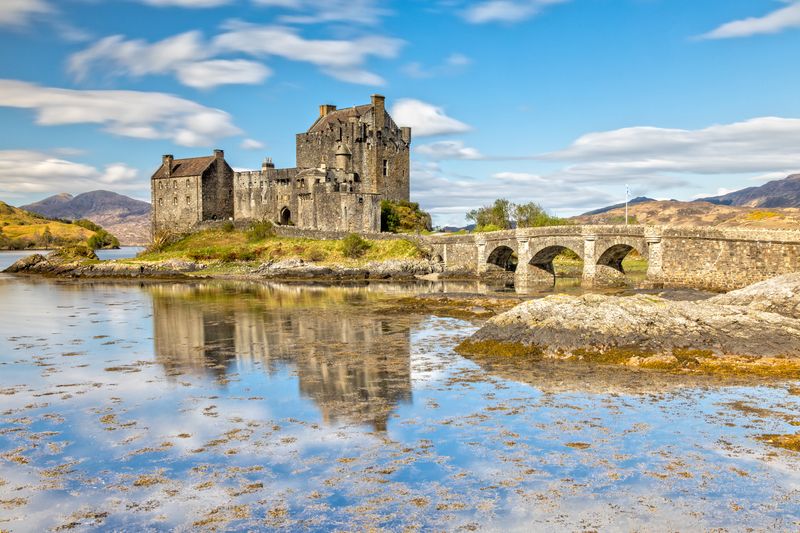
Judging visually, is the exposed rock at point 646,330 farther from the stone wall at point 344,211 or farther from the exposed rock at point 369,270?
the stone wall at point 344,211

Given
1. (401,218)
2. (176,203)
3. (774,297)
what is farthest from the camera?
(176,203)

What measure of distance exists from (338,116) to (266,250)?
58.0 feet

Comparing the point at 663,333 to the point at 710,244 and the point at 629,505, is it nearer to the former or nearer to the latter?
the point at 629,505

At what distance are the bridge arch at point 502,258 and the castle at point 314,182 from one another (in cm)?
1421

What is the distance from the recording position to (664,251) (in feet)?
127

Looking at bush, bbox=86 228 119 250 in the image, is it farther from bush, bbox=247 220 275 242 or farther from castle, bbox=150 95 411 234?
bush, bbox=247 220 275 242

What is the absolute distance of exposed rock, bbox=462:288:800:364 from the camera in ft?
60.6

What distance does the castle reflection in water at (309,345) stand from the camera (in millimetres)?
15750

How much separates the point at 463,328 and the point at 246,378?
1079 cm

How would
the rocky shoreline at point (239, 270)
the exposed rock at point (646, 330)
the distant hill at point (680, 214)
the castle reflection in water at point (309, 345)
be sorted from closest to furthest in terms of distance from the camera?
1. the castle reflection in water at point (309, 345)
2. the exposed rock at point (646, 330)
3. the rocky shoreline at point (239, 270)
4. the distant hill at point (680, 214)

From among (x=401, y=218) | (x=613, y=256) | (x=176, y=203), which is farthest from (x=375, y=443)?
(x=176, y=203)

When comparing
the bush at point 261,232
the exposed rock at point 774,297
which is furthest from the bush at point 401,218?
the exposed rock at point 774,297

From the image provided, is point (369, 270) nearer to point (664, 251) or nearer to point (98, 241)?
point (664, 251)

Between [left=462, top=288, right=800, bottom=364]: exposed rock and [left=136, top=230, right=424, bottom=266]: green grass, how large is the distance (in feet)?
121
